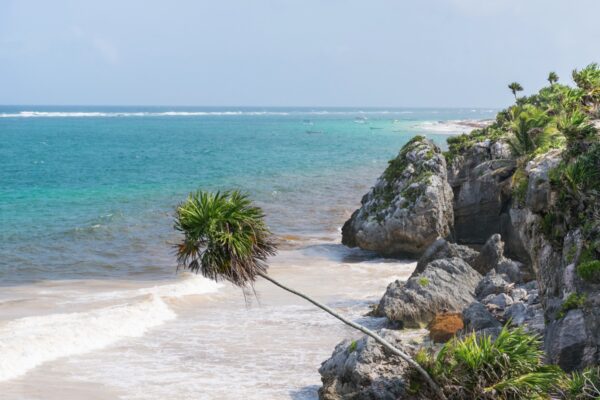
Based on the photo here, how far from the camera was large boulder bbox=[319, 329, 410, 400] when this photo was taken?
51.9 feet

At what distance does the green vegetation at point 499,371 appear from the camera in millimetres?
13539

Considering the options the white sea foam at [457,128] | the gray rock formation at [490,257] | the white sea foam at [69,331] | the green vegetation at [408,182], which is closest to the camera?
the white sea foam at [69,331]

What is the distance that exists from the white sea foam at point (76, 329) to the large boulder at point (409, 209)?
10.4m

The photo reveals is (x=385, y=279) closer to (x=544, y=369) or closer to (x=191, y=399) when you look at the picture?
(x=191, y=399)

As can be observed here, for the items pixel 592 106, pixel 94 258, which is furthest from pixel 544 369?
pixel 94 258

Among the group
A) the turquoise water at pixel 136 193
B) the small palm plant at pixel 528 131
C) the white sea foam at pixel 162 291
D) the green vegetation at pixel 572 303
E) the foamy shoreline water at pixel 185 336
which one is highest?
the small palm plant at pixel 528 131

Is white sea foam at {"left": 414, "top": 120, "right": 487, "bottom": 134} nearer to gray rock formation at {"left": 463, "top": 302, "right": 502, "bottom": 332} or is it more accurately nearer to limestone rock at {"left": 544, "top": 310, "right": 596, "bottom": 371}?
gray rock formation at {"left": 463, "top": 302, "right": 502, "bottom": 332}

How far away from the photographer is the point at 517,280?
2556cm

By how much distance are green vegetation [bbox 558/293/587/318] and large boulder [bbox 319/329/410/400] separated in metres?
3.34

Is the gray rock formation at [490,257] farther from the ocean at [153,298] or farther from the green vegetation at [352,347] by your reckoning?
the green vegetation at [352,347]

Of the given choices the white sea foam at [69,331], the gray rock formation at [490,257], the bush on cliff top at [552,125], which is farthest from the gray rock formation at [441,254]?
the white sea foam at [69,331]

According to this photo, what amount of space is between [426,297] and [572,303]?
27.3 feet

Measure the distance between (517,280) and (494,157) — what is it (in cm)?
1192

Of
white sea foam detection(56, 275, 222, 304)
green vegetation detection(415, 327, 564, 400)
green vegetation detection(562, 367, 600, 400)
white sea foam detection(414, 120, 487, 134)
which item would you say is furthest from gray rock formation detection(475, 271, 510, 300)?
white sea foam detection(414, 120, 487, 134)
